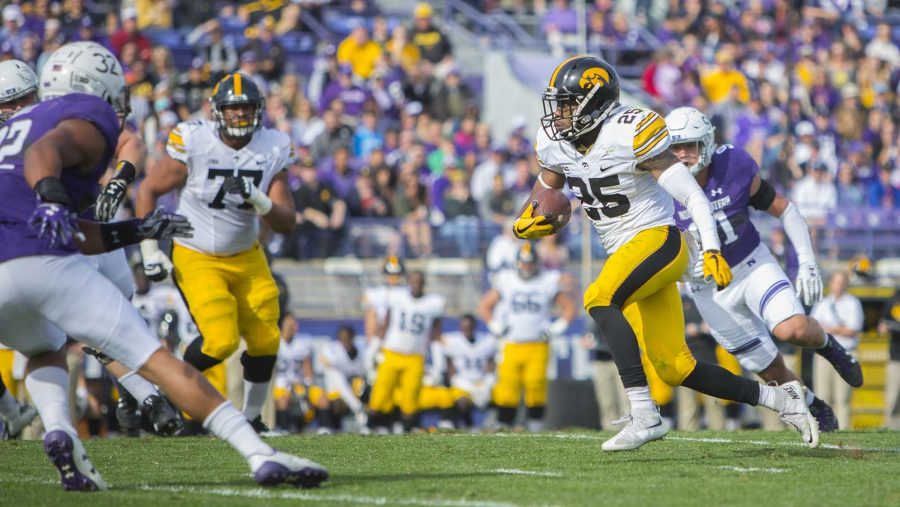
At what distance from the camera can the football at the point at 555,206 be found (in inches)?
256

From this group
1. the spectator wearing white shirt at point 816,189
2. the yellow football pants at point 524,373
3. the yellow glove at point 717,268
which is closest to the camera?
the yellow glove at point 717,268

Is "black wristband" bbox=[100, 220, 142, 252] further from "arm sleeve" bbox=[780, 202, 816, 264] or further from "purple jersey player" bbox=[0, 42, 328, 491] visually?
"arm sleeve" bbox=[780, 202, 816, 264]

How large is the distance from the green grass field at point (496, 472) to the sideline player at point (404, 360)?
488cm

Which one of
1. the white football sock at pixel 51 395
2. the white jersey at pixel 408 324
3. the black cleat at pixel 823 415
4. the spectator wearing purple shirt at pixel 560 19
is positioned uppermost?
the spectator wearing purple shirt at pixel 560 19

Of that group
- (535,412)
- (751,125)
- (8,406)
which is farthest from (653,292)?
(751,125)

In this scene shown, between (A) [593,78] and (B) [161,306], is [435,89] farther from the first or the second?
(A) [593,78]

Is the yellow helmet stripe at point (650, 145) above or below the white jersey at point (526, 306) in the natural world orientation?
above

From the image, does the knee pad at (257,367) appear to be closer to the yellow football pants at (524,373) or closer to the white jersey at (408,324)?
the white jersey at (408,324)

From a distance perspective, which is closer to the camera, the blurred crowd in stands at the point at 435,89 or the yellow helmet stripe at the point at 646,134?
the yellow helmet stripe at the point at 646,134

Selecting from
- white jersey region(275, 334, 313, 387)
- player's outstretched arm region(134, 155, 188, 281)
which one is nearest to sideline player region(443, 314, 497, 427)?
white jersey region(275, 334, 313, 387)

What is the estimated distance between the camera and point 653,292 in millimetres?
6359

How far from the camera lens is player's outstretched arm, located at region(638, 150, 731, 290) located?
601cm

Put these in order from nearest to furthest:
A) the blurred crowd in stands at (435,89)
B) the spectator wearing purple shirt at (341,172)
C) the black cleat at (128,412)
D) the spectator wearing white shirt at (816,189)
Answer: the black cleat at (128,412) → the blurred crowd in stands at (435,89) → the spectator wearing purple shirt at (341,172) → the spectator wearing white shirt at (816,189)

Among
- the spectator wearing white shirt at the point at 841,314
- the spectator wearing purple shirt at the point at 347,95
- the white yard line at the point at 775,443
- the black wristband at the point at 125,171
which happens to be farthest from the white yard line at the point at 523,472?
the spectator wearing purple shirt at the point at 347,95
